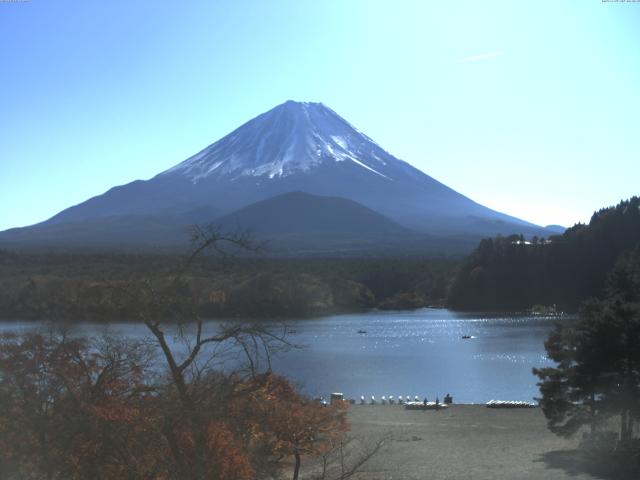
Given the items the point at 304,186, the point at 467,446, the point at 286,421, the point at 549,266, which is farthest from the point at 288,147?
the point at 286,421

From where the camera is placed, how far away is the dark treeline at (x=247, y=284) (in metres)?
15.9

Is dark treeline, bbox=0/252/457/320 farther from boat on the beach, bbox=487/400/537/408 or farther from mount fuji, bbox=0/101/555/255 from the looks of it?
mount fuji, bbox=0/101/555/255

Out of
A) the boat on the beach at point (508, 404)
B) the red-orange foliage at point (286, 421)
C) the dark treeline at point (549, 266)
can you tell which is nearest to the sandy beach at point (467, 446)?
the boat on the beach at point (508, 404)

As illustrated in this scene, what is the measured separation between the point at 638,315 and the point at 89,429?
856 centimetres

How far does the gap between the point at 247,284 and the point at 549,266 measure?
23.5 meters

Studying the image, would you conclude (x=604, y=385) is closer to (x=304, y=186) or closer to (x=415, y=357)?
(x=415, y=357)

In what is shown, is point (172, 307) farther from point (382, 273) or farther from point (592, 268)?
point (382, 273)

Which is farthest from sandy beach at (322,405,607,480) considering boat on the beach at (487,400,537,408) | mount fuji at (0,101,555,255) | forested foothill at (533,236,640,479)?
mount fuji at (0,101,555,255)

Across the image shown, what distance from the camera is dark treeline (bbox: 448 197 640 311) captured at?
4828 centimetres

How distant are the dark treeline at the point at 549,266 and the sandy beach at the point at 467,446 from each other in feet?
110

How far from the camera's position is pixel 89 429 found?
13.5ft

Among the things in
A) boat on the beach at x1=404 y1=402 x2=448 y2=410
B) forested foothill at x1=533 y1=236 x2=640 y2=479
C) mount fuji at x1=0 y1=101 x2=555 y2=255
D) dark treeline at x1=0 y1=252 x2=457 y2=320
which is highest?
mount fuji at x1=0 y1=101 x2=555 y2=255

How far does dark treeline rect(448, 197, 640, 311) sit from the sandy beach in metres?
33.5

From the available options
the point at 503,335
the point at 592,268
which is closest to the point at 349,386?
the point at 503,335
